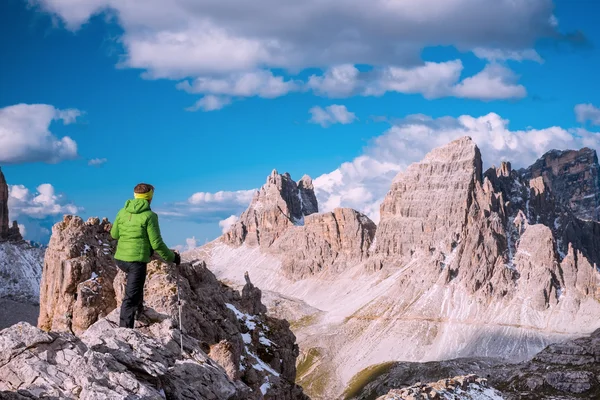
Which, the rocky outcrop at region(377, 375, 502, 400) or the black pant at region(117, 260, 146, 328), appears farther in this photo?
the rocky outcrop at region(377, 375, 502, 400)

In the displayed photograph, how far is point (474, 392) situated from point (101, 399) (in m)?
110

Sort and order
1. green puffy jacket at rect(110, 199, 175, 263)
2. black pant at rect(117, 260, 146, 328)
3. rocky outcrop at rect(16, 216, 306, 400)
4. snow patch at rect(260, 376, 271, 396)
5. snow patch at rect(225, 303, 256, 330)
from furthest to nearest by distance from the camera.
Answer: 1. snow patch at rect(225, 303, 256, 330)
2. snow patch at rect(260, 376, 271, 396)
3. black pant at rect(117, 260, 146, 328)
4. green puffy jacket at rect(110, 199, 175, 263)
5. rocky outcrop at rect(16, 216, 306, 400)

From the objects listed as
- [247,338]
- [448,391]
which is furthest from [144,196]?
[448,391]

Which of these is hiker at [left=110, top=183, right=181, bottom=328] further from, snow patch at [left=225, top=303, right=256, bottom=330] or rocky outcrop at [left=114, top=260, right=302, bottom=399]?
snow patch at [left=225, top=303, right=256, bottom=330]

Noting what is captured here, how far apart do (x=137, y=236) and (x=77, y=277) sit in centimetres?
3463

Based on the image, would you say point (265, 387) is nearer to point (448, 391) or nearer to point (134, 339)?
point (134, 339)

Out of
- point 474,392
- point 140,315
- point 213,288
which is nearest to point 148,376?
point 140,315

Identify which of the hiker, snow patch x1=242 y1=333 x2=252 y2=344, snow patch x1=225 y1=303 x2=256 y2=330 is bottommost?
snow patch x1=242 y1=333 x2=252 y2=344

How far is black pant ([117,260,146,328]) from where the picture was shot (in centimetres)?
2942

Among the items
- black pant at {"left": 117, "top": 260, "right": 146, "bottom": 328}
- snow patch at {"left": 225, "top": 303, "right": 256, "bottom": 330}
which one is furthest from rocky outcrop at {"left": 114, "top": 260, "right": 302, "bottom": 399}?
black pant at {"left": 117, "top": 260, "right": 146, "bottom": 328}

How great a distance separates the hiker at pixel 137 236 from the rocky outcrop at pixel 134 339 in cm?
240

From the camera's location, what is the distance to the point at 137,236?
28.9 metres

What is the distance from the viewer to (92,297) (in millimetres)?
55000

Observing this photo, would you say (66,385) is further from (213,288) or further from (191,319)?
(213,288)
